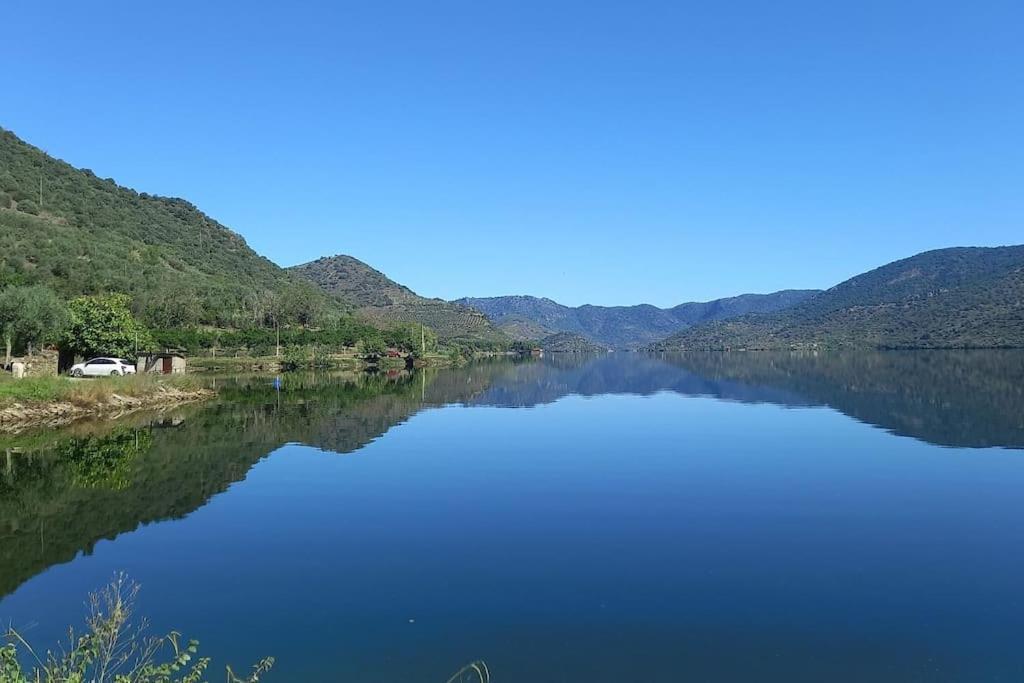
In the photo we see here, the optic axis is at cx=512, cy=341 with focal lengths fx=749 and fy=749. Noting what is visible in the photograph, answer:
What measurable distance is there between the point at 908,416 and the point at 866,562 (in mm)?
32545

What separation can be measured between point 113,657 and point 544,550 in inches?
323

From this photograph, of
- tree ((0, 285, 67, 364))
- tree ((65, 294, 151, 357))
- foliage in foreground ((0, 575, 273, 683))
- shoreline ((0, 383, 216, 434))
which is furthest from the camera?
tree ((65, 294, 151, 357))

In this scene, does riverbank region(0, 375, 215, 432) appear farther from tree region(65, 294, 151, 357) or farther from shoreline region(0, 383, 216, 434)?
tree region(65, 294, 151, 357)

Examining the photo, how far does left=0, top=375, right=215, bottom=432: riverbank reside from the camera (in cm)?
3781

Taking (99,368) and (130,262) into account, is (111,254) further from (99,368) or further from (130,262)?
(99,368)

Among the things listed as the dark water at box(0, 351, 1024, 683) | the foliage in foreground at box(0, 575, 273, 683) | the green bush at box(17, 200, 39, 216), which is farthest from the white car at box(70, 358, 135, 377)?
the green bush at box(17, 200, 39, 216)

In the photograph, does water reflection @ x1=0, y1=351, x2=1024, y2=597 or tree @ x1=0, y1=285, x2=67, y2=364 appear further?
tree @ x1=0, y1=285, x2=67, y2=364

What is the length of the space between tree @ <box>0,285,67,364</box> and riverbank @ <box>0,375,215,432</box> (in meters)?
A: 9.07

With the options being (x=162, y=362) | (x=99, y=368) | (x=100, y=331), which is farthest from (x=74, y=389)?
(x=162, y=362)

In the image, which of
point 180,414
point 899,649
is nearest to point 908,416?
point 899,649

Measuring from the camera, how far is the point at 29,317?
5331cm

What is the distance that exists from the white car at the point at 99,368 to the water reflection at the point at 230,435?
8550mm

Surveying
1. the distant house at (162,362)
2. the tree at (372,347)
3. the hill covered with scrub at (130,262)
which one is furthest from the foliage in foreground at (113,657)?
the tree at (372,347)

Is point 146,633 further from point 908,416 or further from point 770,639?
point 908,416
